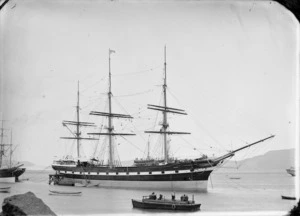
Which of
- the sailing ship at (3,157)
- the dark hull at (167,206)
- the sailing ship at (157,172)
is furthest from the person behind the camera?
the sailing ship at (157,172)

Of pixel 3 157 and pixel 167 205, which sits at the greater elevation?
pixel 3 157

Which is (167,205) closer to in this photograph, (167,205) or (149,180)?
(167,205)

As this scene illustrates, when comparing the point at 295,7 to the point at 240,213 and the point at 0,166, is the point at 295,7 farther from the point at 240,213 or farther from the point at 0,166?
the point at 0,166

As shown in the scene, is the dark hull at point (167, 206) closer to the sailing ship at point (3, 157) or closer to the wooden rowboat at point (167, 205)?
the wooden rowboat at point (167, 205)

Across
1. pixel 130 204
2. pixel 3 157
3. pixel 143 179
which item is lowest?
pixel 130 204

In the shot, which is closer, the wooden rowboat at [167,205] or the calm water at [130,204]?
the calm water at [130,204]

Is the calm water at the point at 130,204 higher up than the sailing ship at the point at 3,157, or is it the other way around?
the sailing ship at the point at 3,157

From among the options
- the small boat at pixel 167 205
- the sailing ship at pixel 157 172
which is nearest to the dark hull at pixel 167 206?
the small boat at pixel 167 205

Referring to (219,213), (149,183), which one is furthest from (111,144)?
(219,213)

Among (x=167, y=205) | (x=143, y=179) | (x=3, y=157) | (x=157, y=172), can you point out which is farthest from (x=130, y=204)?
(x=143, y=179)
